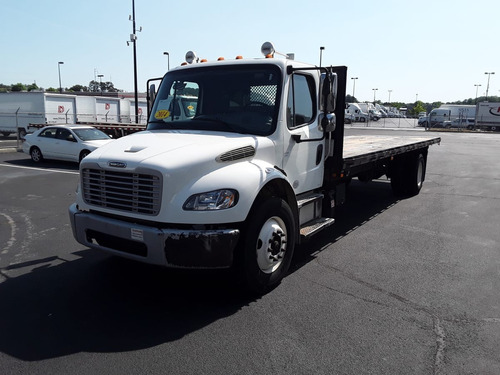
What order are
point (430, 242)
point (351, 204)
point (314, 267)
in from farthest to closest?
1. point (351, 204)
2. point (430, 242)
3. point (314, 267)

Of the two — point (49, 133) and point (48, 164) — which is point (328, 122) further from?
point (49, 133)

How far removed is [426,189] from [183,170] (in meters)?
8.60

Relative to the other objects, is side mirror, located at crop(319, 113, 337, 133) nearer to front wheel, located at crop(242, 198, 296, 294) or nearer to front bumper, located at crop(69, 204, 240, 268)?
front wheel, located at crop(242, 198, 296, 294)

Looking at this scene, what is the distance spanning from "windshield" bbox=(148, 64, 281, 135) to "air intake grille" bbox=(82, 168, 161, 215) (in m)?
1.17

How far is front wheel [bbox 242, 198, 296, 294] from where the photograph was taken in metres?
4.07

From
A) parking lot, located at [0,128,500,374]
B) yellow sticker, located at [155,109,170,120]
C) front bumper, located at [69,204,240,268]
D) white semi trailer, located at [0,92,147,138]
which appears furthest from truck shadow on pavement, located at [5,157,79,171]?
front bumper, located at [69,204,240,268]

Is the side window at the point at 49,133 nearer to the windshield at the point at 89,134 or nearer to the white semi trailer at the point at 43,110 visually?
the windshield at the point at 89,134

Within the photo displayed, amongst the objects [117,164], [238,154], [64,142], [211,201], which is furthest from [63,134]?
[211,201]

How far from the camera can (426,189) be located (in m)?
10.7

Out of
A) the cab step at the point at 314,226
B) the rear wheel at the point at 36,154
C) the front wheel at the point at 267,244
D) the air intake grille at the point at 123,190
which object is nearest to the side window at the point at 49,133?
the rear wheel at the point at 36,154

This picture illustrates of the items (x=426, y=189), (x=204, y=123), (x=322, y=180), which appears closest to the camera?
(x=204, y=123)

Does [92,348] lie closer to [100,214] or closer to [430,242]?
[100,214]

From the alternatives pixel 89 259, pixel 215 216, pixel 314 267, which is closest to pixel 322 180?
pixel 314 267

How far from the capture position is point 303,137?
200 inches
